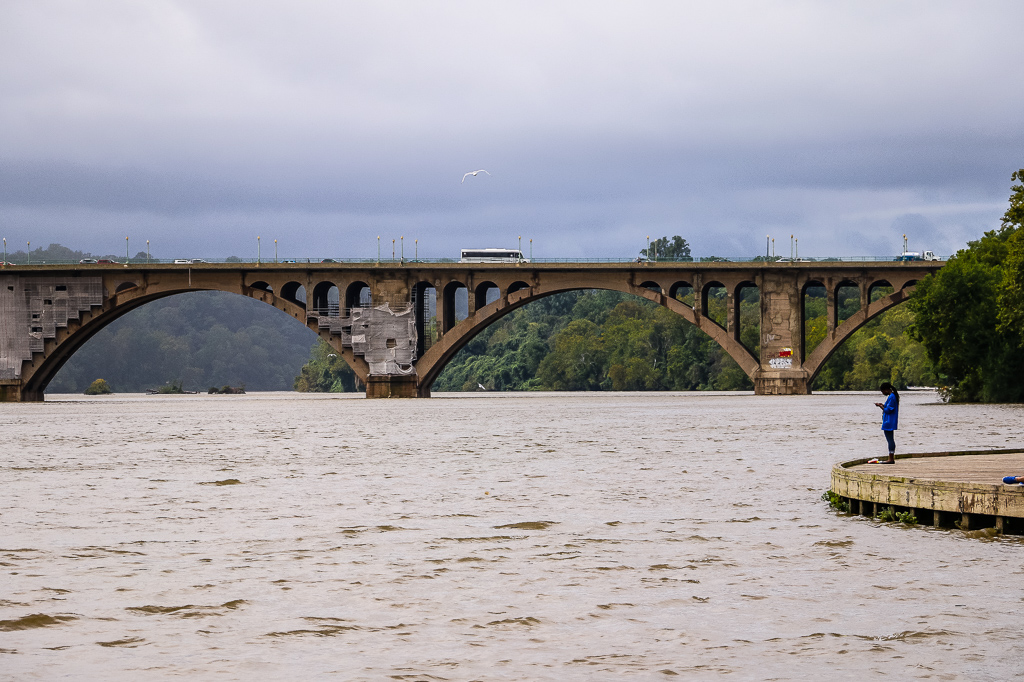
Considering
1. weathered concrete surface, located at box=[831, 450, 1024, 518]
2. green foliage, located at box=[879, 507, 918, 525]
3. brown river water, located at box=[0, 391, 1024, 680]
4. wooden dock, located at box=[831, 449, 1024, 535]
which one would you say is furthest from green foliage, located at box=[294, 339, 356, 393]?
green foliage, located at box=[879, 507, 918, 525]

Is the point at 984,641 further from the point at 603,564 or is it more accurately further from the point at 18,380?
the point at 18,380

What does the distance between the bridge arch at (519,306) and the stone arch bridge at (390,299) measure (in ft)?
0.32

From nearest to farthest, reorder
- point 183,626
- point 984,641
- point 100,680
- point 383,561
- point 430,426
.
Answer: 1. point 100,680
2. point 984,641
3. point 183,626
4. point 383,561
5. point 430,426

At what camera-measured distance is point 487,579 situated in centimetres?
1467

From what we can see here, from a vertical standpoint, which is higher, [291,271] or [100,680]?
[291,271]

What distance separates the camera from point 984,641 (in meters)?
11.2

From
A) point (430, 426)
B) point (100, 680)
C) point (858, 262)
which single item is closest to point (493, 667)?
point (100, 680)

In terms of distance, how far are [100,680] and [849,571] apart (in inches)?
330

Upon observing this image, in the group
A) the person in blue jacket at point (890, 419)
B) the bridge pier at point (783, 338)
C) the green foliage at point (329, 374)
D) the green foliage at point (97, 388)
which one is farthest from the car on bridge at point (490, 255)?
the green foliage at point (97, 388)

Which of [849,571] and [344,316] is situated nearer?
[849,571]

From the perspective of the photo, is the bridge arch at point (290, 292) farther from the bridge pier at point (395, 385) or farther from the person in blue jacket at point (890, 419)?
the person in blue jacket at point (890, 419)

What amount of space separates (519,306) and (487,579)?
8281cm

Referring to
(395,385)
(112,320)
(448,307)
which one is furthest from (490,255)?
(112,320)

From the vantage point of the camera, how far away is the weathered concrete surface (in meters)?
16.8
